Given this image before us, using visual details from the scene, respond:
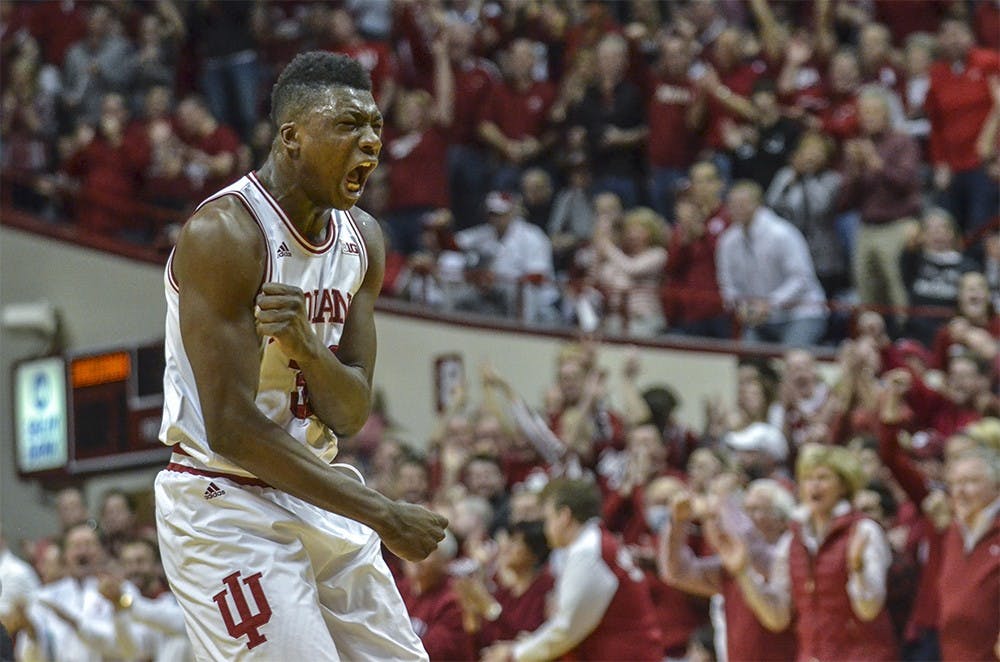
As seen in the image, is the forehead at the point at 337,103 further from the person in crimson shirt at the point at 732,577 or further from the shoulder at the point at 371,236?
the person in crimson shirt at the point at 732,577

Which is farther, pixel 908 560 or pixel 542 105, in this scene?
pixel 542 105

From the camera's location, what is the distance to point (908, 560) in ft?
26.1

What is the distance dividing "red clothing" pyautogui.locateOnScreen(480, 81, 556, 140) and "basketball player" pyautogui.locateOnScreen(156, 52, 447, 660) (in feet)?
34.6

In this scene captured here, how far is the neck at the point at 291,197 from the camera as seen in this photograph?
14.7 feet

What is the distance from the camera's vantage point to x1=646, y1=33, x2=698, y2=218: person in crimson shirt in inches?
557

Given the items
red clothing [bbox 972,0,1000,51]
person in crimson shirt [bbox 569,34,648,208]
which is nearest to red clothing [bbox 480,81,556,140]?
person in crimson shirt [bbox 569,34,648,208]

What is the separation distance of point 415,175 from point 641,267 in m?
2.51

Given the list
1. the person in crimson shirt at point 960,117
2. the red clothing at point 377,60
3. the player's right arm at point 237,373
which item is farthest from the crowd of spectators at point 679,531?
the red clothing at point 377,60


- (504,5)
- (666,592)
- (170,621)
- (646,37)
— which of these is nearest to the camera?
(666,592)

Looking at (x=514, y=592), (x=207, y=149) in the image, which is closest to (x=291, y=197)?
(x=514, y=592)

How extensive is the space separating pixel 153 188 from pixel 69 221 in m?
1.01

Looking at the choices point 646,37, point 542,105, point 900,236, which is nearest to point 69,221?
point 542,105

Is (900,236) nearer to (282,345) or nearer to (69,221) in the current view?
(69,221)

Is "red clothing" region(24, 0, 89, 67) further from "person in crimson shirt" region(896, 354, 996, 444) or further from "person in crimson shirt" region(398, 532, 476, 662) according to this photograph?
"person in crimson shirt" region(896, 354, 996, 444)
